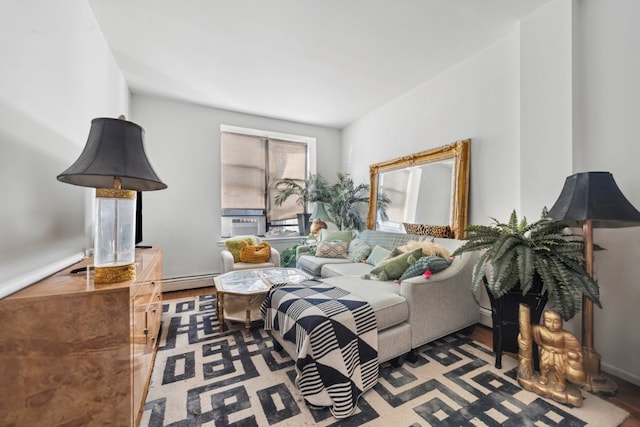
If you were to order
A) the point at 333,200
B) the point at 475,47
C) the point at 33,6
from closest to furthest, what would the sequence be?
the point at 33,6 → the point at 475,47 → the point at 333,200

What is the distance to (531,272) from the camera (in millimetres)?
1543

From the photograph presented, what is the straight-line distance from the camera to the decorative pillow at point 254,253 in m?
3.36

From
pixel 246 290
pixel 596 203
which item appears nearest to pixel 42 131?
pixel 246 290

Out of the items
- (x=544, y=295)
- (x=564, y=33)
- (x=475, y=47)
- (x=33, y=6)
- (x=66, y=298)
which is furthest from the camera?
(x=475, y=47)

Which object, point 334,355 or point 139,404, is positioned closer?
point 139,404

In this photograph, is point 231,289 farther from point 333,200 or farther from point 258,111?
point 258,111

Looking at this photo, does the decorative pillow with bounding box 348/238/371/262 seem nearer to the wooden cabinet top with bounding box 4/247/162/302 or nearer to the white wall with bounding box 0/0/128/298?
the wooden cabinet top with bounding box 4/247/162/302

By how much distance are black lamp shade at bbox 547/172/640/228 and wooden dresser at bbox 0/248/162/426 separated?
252 cm

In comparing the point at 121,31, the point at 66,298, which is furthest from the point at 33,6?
the point at 66,298

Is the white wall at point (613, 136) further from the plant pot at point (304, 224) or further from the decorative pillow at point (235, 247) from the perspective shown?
the plant pot at point (304, 224)

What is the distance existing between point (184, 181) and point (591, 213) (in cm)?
441

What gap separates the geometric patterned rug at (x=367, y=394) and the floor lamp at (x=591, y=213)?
7.2 inches

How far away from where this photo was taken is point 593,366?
1.68m

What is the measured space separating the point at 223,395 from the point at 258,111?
151 inches
